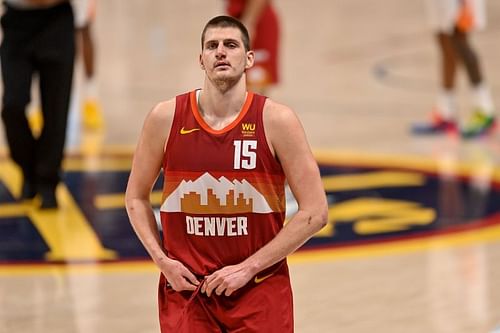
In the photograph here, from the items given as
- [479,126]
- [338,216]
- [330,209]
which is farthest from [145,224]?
[479,126]

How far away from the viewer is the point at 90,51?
10.6 m

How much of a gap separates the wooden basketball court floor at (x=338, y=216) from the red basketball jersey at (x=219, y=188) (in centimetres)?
169

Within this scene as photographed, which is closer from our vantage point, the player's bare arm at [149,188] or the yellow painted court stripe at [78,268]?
the player's bare arm at [149,188]

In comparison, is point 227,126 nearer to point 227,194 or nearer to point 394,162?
point 227,194

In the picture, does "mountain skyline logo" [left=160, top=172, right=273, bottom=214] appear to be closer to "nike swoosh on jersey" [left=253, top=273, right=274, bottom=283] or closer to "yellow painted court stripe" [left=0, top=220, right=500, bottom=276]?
"nike swoosh on jersey" [left=253, top=273, right=274, bottom=283]

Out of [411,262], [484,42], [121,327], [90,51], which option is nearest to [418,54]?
[484,42]

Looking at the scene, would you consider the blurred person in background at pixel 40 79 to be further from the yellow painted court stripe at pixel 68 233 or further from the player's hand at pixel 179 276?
the player's hand at pixel 179 276

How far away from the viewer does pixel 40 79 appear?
7902 millimetres

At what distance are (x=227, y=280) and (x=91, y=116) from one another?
22.7ft

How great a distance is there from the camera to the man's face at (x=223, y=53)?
153 inches

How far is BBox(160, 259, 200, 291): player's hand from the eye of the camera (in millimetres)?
3961

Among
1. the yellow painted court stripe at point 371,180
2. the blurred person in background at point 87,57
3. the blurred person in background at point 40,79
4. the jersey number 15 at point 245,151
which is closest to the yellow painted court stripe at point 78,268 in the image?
the blurred person in background at point 40,79

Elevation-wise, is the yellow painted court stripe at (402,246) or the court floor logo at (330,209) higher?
the yellow painted court stripe at (402,246)

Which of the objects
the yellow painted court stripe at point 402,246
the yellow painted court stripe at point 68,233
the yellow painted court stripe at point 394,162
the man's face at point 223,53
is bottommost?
the yellow painted court stripe at point 68,233
